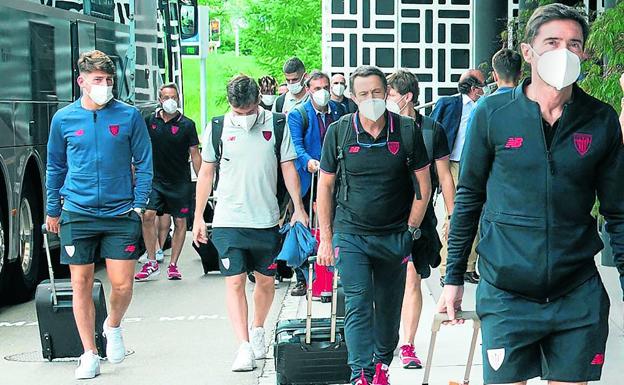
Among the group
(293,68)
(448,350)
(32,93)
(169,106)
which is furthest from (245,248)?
(169,106)

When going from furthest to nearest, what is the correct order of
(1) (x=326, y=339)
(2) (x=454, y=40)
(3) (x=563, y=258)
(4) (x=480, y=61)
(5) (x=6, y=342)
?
(2) (x=454, y=40) → (4) (x=480, y=61) → (5) (x=6, y=342) → (1) (x=326, y=339) → (3) (x=563, y=258)

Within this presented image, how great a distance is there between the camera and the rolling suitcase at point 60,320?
9.89 meters

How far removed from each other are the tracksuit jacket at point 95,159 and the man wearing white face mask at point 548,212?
4493mm

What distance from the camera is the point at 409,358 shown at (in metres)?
9.37

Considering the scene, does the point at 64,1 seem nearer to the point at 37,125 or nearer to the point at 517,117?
the point at 37,125

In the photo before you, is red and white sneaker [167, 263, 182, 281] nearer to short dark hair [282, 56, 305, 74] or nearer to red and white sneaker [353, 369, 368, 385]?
short dark hair [282, 56, 305, 74]

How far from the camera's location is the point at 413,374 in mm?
9203

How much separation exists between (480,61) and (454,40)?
14.0ft

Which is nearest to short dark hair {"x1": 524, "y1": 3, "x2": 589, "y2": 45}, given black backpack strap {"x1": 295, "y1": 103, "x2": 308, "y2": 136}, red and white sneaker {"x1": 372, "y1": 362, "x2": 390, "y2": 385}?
red and white sneaker {"x1": 372, "y1": 362, "x2": 390, "y2": 385}

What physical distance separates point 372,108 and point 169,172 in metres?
7.79

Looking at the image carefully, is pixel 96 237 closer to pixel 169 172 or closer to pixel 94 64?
pixel 94 64

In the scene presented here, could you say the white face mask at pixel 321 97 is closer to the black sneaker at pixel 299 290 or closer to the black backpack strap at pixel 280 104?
the black sneaker at pixel 299 290

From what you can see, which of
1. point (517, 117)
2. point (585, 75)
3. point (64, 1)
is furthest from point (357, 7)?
point (517, 117)

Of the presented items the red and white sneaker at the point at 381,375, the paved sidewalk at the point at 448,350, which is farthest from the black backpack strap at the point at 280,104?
the red and white sneaker at the point at 381,375
